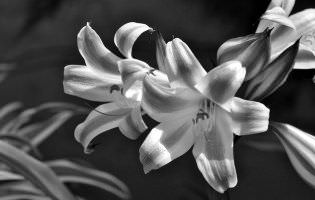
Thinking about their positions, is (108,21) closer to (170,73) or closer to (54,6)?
(54,6)

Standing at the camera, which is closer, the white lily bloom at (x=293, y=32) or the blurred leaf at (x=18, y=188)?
the white lily bloom at (x=293, y=32)

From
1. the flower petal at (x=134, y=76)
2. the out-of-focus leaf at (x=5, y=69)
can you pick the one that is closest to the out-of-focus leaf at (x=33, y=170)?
the flower petal at (x=134, y=76)

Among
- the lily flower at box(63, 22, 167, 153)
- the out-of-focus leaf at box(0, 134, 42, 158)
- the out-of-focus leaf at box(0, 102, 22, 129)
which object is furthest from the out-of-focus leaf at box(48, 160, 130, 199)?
the lily flower at box(63, 22, 167, 153)

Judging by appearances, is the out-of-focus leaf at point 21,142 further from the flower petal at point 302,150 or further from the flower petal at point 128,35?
the flower petal at point 302,150

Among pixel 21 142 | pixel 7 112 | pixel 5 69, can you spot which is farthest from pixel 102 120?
pixel 5 69

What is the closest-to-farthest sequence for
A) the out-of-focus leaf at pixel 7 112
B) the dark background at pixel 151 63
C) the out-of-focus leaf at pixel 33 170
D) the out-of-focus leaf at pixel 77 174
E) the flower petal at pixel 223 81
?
the flower petal at pixel 223 81
the out-of-focus leaf at pixel 33 170
the out-of-focus leaf at pixel 77 174
the out-of-focus leaf at pixel 7 112
the dark background at pixel 151 63

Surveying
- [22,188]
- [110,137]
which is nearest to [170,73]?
[22,188]
